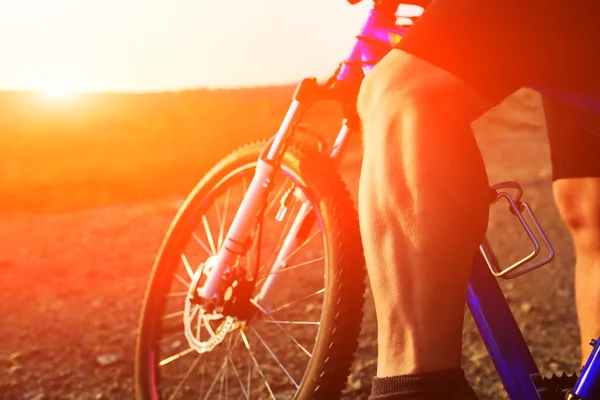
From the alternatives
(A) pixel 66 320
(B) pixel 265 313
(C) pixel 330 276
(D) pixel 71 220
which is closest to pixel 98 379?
(A) pixel 66 320

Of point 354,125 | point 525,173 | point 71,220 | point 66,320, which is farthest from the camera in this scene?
point 525,173

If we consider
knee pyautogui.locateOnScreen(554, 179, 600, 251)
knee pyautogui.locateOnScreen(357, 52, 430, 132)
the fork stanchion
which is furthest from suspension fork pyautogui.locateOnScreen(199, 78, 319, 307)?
the fork stanchion

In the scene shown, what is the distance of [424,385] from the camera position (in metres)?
0.96

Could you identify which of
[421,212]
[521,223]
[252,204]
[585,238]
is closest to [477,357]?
[585,238]

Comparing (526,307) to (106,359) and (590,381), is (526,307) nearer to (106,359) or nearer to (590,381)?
(106,359)

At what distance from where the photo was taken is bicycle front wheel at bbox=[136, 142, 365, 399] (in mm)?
1449

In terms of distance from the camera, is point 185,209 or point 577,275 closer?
point 577,275

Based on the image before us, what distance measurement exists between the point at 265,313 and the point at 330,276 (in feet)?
1.17

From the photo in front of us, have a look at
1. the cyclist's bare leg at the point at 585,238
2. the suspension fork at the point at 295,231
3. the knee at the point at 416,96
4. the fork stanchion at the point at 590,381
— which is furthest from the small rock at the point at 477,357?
the knee at the point at 416,96

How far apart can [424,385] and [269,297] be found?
2.78ft

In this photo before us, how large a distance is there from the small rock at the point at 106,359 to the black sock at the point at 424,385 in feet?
6.63

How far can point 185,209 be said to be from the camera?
6.56 ft

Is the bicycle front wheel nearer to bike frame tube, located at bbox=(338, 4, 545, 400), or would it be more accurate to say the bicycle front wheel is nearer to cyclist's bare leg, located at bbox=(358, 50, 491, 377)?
bike frame tube, located at bbox=(338, 4, 545, 400)

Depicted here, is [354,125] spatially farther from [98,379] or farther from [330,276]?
[98,379]
